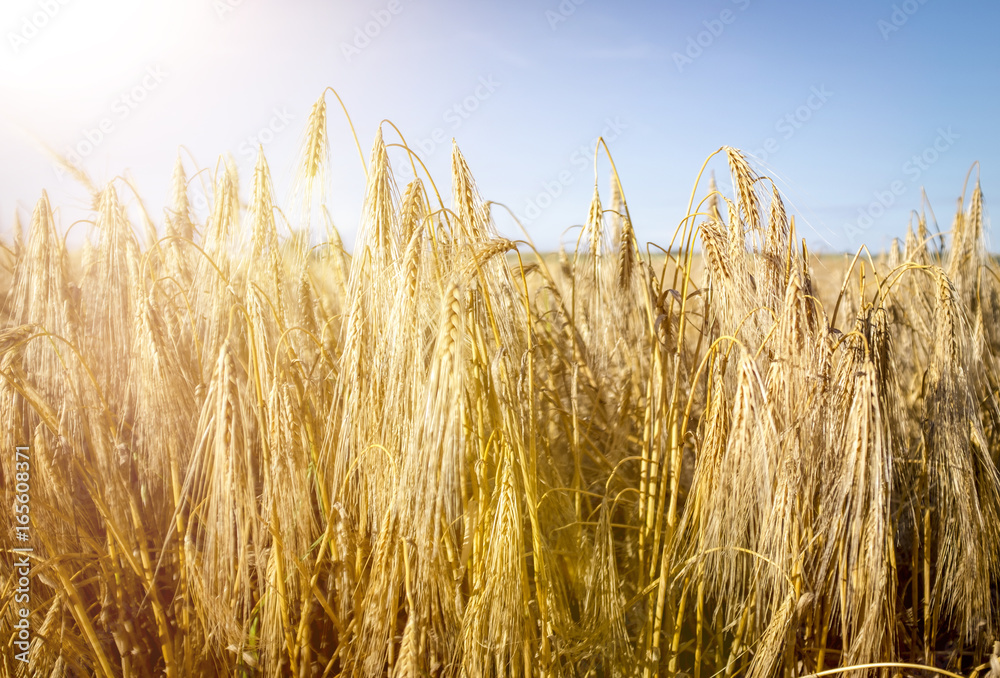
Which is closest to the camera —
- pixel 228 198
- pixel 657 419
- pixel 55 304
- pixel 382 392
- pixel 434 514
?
pixel 434 514

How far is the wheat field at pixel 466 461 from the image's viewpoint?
103cm

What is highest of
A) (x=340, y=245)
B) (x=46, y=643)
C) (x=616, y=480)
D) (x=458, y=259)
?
(x=340, y=245)

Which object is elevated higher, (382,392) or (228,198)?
(228,198)

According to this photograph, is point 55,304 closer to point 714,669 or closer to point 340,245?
point 340,245

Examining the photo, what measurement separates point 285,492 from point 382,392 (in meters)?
0.29

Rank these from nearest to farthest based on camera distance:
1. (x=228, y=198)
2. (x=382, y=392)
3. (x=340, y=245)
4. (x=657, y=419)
A: (x=382, y=392)
(x=657, y=419)
(x=228, y=198)
(x=340, y=245)

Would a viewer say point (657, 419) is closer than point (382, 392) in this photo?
No

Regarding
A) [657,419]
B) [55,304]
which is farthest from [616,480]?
[55,304]

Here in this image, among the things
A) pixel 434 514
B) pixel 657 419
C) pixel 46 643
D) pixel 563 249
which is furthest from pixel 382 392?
pixel 563 249

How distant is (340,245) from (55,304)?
3.07 feet

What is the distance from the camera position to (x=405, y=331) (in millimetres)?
1011

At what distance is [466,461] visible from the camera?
45.9 inches

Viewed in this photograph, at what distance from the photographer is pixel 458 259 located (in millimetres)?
1079

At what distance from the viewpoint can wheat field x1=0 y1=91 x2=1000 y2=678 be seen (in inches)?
40.4
